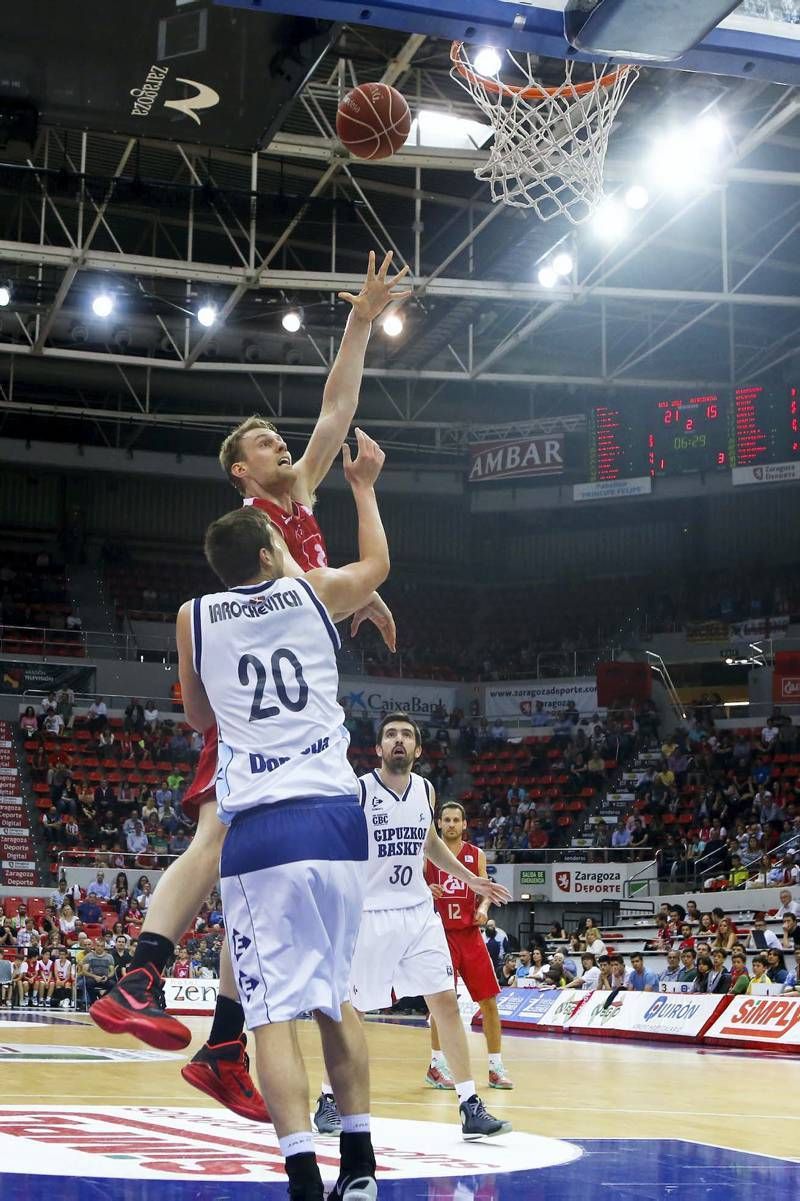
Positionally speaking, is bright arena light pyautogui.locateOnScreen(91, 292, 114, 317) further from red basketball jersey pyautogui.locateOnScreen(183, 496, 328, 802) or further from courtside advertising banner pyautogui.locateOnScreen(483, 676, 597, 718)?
red basketball jersey pyautogui.locateOnScreen(183, 496, 328, 802)

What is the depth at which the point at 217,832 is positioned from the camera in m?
4.75

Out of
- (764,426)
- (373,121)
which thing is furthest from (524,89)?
(764,426)

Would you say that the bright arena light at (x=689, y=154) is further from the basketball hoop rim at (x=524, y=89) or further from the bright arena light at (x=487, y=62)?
the basketball hoop rim at (x=524, y=89)

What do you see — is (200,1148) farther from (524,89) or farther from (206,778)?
(524,89)

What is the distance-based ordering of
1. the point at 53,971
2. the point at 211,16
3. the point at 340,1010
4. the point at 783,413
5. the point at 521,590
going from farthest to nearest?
the point at 521,590, the point at 783,413, the point at 53,971, the point at 211,16, the point at 340,1010

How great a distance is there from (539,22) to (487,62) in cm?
977

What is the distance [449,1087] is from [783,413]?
20.4 meters

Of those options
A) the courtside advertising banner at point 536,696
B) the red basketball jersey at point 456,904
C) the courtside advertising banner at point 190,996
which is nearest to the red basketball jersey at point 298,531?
the red basketball jersey at point 456,904

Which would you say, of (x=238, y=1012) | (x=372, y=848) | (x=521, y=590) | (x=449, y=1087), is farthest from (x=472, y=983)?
(x=521, y=590)

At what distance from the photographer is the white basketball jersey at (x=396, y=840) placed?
835 centimetres

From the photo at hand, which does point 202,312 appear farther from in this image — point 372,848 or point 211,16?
point 372,848

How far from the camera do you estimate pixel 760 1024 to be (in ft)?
50.9

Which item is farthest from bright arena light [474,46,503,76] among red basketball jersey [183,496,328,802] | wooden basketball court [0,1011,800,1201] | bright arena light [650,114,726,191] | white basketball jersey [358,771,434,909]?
red basketball jersey [183,496,328,802]

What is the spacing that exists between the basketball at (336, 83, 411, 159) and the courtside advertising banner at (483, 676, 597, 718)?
2459 centimetres
